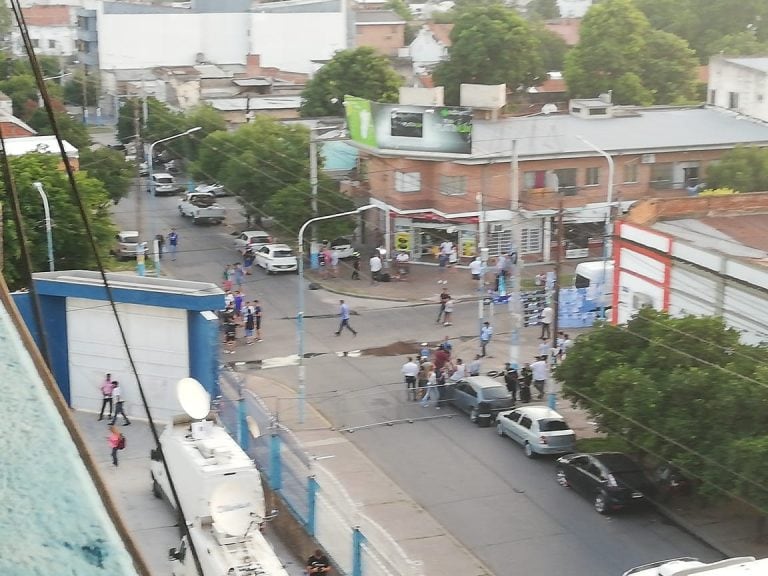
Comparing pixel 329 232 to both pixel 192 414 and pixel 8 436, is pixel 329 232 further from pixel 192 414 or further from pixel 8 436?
pixel 8 436

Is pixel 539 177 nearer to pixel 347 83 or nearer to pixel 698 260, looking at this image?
pixel 698 260

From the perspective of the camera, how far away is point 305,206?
3838cm

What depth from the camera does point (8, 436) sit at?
1.98 meters

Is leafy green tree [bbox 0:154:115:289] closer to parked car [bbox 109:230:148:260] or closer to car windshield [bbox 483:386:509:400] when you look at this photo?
parked car [bbox 109:230:148:260]

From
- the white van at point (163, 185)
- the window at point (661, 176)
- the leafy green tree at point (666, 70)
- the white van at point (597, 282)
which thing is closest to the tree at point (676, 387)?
the white van at point (597, 282)

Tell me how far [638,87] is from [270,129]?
21.7 meters

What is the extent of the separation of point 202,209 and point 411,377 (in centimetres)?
2135

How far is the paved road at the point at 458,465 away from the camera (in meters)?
17.0

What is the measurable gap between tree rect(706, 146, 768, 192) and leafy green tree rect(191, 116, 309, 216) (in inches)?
527

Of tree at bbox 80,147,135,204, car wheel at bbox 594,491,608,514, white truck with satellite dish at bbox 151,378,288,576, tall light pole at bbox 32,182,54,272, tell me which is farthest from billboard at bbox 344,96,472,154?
white truck with satellite dish at bbox 151,378,288,576

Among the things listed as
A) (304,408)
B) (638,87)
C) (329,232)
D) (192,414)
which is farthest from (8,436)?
(638,87)

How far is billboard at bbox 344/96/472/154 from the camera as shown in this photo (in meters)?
37.7

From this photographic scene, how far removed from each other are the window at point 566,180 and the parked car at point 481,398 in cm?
1661

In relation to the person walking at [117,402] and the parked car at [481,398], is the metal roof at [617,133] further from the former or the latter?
the person walking at [117,402]
